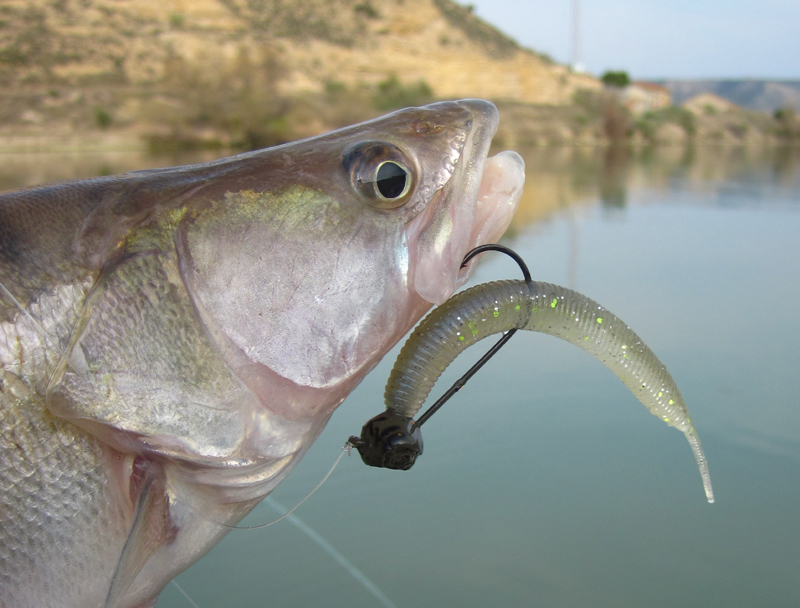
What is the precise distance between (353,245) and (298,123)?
94.2 feet

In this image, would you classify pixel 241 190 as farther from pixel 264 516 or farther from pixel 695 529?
pixel 695 529

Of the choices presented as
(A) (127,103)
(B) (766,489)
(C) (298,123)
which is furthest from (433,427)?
(A) (127,103)

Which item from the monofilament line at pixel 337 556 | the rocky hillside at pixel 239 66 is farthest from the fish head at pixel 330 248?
the rocky hillside at pixel 239 66

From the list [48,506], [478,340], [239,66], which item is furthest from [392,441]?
[239,66]

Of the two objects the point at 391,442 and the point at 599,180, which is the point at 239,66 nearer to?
the point at 599,180

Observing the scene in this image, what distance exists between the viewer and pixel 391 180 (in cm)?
106

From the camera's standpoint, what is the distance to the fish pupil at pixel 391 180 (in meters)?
1.06

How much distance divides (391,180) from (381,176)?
17 mm

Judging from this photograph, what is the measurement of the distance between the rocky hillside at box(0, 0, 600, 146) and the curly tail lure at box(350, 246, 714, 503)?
2746 cm

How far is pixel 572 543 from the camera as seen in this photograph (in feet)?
7.22

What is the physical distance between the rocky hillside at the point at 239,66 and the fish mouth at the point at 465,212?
27.5 metres

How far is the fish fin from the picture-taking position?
3.27 ft

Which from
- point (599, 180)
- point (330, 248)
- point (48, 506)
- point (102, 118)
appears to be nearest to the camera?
point (48, 506)

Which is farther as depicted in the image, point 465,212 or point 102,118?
point 102,118
